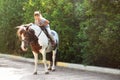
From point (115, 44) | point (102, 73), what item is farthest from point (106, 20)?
point (102, 73)

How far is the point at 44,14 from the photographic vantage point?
2230cm

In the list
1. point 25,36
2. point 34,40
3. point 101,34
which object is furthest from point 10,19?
point 101,34

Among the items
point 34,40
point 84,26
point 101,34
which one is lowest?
point 34,40

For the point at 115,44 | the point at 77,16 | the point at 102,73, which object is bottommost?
the point at 102,73

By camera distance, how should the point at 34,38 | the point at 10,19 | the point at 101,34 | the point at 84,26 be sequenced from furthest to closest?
the point at 10,19, the point at 84,26, the point at 34,38, the point at 101,34

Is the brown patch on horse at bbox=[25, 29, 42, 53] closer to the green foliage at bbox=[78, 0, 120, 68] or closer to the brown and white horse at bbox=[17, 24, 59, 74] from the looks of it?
the brown and white horse at bbox=[17, 24, 59, 74]

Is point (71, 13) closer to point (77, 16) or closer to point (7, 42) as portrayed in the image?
point (77, 16)

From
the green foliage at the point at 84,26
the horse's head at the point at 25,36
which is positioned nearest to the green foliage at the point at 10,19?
the green foliage at the point at 84,26

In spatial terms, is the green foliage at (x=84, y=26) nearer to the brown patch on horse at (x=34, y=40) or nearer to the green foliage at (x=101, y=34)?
the green foliage at (x=101, y=34)

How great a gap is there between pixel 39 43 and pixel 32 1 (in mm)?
7344

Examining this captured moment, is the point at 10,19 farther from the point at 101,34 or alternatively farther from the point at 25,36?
the point at 101,34

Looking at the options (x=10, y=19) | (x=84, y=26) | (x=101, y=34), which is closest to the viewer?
(x=101, y=34)

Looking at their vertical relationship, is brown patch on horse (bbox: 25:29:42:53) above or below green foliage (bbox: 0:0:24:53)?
below

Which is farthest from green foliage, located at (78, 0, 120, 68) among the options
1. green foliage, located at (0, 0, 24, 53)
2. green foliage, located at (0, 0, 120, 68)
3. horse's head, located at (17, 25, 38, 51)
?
green foliage, located at (0, 0, 24, 53)
